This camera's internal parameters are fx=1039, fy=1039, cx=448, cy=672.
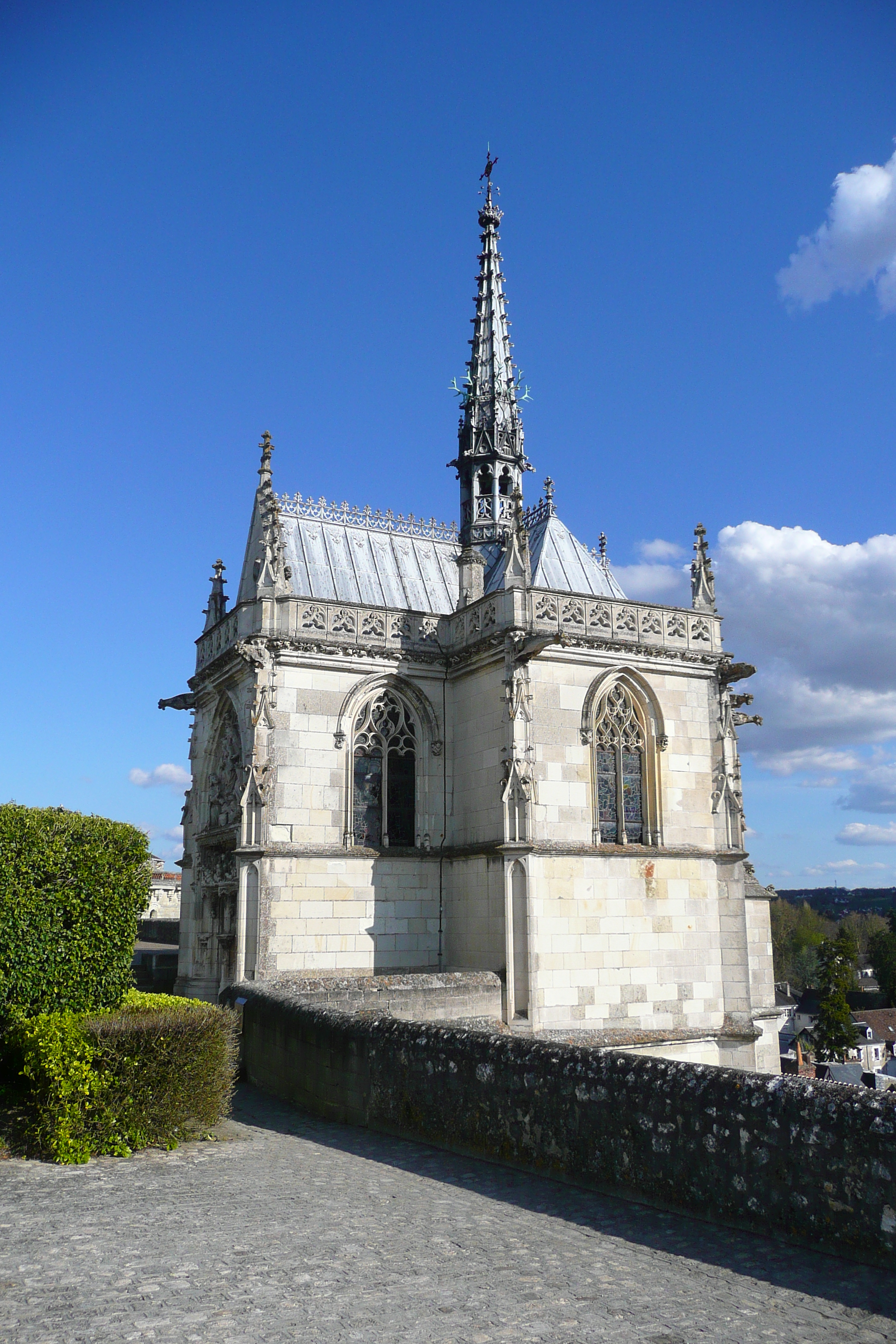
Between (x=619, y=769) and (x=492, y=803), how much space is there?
2.83 meters

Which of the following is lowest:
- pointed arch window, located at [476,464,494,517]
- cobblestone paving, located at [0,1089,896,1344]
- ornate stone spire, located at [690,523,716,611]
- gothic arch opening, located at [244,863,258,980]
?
cobblestone paving, located at [0,1089,896,1344]

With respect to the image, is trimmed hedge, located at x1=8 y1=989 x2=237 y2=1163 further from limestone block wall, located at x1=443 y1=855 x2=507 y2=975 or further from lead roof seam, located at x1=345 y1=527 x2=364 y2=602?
lead roof seam, located at x1=345 y1=527 x2=364 y2=602

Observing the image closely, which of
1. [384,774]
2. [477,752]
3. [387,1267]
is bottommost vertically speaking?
[387,1267]

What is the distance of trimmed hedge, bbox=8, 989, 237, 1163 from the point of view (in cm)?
987

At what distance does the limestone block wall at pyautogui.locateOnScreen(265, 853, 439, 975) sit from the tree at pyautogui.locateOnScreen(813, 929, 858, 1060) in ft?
205

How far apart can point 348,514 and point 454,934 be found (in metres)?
10.8

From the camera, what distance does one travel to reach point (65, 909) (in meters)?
11.2

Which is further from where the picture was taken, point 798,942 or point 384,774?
point 798,942

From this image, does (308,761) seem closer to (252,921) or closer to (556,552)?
(252,921)

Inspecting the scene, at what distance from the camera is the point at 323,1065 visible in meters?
12.8

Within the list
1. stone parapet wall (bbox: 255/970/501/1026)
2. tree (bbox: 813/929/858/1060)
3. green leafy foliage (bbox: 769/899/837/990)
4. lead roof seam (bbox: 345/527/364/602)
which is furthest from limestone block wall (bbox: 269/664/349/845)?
green leafy foliage (bbox: 769/899/837/990)

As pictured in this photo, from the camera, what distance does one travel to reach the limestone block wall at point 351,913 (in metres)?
19.7

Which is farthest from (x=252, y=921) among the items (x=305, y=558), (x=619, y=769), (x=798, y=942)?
(x=798, y=942)

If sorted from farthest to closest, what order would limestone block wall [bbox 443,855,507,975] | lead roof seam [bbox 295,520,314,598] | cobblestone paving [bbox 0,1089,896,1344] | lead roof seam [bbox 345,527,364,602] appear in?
lead roof seam [bbox 345,527,364,602], lead roof seam [bbox 295,520,314,598], limestone block wall [bbox 443,855,507,975], cobblestone paving [bbox 0,1089,896,1344]
